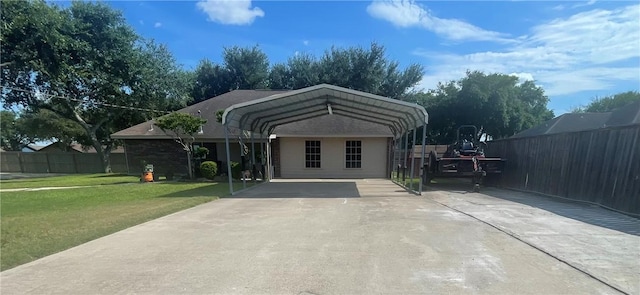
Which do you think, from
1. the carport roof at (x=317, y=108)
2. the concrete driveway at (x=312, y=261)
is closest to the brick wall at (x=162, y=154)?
the carport roof at (x=317, y=108)

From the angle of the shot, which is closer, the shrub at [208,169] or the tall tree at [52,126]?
the shrub at [208,169]

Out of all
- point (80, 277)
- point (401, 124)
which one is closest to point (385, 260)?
point (80, 277)

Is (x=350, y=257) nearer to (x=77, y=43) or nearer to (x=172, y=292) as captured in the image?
(x=172, y=292)

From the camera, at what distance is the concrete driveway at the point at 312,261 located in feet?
11.9

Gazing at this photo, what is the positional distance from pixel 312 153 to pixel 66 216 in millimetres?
12914

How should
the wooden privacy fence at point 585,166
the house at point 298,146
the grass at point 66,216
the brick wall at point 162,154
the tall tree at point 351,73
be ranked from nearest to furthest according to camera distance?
1. the grass at point 66,216
2. the wooden privacy fence at point 585,166
3. the house at point 298,146
4. the brick wall at point 162,154
5. the tall tree at point 351,73

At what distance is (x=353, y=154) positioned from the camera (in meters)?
19.6

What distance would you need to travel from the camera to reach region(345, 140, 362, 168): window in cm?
1955

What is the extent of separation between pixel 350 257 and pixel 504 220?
3.92 m

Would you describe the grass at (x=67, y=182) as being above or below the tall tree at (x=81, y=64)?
below

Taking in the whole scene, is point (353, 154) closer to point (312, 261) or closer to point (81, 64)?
point (312, 261)

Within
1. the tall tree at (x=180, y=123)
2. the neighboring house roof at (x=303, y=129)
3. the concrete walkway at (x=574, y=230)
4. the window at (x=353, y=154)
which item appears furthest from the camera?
the window at (x=353, y=154)

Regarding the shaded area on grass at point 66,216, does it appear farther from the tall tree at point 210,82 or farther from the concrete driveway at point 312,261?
the tall tree at point 210,82

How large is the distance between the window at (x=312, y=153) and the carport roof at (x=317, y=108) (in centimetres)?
263
